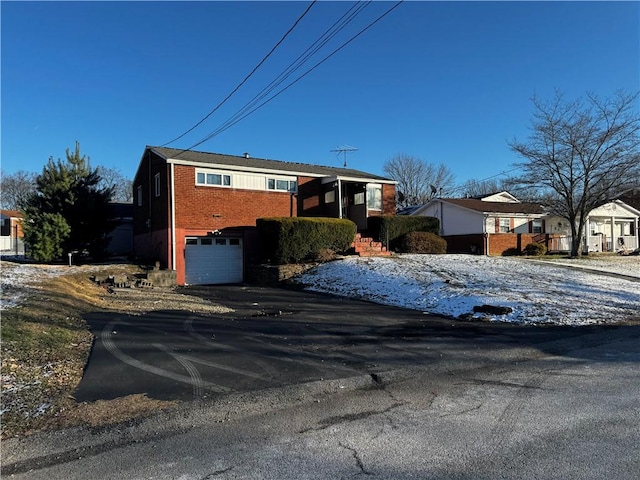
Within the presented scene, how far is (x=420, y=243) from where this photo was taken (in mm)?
23938

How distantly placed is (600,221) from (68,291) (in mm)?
43537

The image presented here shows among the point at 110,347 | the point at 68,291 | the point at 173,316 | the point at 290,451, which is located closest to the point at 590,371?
the point at 290,451

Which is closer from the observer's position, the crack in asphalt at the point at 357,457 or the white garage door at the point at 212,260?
the crack in asphalt at the point at 357,457

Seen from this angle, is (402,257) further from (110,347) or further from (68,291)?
(110,347)

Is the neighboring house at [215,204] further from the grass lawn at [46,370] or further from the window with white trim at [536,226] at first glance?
the window with white trim at [536,226]

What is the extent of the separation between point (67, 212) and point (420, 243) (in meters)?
17.5

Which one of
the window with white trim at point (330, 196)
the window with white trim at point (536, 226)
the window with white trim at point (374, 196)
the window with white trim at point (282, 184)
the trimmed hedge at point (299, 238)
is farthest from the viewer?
the window with white trim at point (536, 226)

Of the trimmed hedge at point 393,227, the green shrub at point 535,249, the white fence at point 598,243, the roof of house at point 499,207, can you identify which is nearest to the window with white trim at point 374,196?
the trimmed hedge at point 393,227

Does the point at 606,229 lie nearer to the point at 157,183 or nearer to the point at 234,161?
the point at 234,161

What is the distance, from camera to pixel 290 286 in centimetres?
1858

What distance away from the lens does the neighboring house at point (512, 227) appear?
108ft

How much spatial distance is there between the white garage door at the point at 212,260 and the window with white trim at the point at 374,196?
808 cm

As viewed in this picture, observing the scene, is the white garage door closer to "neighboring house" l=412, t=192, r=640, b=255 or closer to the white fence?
"neighboring house" l=412, t=192, r=640, b=255

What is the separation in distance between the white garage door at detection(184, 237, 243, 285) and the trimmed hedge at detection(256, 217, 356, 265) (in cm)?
187
